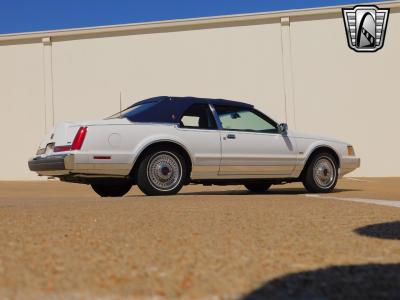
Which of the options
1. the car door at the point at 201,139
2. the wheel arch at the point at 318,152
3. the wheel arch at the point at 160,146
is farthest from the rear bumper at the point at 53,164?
the wheel arch at the point at 318,152

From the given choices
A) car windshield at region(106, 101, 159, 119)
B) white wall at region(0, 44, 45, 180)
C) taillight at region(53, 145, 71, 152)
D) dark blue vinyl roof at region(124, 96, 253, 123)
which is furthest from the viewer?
white wall at region(0, 44, 45, 180)

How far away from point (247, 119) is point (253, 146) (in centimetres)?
43

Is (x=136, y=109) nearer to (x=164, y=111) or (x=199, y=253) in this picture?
(x=164, y=111)

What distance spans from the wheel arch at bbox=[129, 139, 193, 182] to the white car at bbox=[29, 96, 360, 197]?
1 cm

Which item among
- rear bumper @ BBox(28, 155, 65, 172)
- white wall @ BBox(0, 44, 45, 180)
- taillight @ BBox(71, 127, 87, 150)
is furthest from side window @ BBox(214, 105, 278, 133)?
white wall @ BBox(0, 44, 45, 180)

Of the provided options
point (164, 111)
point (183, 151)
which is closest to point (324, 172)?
point (183, 151)

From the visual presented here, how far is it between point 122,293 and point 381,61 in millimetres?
17265

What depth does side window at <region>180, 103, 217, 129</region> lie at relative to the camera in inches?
355

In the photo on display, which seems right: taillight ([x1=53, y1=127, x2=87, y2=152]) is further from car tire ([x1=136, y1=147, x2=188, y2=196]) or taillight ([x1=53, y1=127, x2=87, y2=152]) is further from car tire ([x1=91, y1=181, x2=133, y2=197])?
car tire ([x1=91, y1=181, x2=133, y2=197])

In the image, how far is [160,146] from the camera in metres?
8.40

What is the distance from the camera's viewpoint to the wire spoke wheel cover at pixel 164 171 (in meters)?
8.31

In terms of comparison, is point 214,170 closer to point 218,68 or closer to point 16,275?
point 16,275

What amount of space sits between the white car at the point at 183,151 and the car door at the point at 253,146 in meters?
0.01

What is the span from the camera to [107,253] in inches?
145
